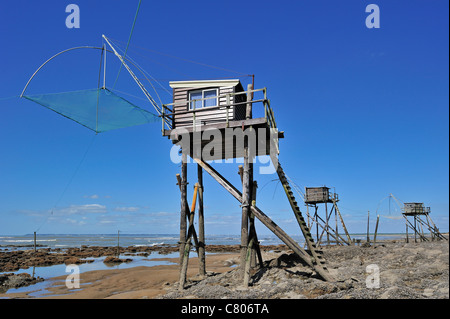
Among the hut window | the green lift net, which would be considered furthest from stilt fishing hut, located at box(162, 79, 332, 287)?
the green lift net

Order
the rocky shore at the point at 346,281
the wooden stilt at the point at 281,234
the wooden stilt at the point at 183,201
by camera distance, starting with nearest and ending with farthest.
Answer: the rocky shore at the point at 346,281 < the wooden stilt at the point at 281,234 < the wooden stilt at the point at 183,201

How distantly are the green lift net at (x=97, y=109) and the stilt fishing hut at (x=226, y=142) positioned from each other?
2.28 meters

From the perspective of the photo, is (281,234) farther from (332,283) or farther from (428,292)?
(428,292)

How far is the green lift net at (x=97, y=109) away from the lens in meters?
14.1

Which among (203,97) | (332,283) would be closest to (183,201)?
(203,97)

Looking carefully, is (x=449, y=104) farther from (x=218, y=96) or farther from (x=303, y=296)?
(x=218, y=96)

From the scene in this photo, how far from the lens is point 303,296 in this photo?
35.8 feet

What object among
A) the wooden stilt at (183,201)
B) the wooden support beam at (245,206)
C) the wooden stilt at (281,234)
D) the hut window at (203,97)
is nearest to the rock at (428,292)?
the wooden stilt at (281,234)

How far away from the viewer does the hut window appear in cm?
1503

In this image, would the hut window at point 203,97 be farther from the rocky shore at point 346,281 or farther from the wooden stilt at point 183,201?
the rocky shore at point 346,281

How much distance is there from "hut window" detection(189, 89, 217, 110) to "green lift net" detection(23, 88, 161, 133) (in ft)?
7.96

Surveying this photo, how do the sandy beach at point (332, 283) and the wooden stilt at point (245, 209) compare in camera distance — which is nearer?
the sandy beach at point (332, 283)

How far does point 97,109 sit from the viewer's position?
15.5 metres
